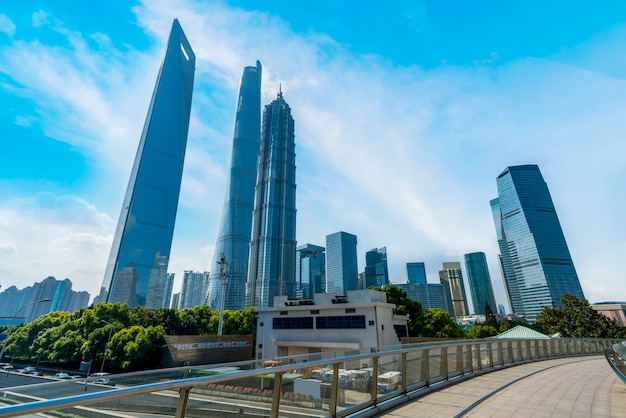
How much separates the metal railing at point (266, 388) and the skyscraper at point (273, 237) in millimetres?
160796

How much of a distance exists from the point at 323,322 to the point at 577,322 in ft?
100.0

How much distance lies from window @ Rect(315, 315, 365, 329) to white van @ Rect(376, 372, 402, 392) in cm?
3371

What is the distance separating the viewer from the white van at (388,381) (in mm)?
5246

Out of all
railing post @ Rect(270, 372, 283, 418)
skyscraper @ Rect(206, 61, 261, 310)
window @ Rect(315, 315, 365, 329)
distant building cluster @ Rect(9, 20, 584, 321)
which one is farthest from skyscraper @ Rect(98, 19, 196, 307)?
railing post @ Rect(270, 372, 283, 418)

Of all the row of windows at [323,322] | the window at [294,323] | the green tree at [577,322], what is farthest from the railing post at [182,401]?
the green tree at [577,322]

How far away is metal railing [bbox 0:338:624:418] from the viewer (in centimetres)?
225

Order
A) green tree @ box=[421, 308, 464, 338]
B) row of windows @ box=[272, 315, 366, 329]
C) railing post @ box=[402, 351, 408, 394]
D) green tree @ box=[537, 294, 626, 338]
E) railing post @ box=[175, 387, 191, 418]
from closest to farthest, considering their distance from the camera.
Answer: railing post @ box=[175, 387, 191, 418] → railing post @ box=[402, 351, 408, 394] → green tree @ box=[537, 294, 626, 338] → row of windows @ box=[272, 315, 366, 329] → green tree @ box=[421, 308, 464, 338]

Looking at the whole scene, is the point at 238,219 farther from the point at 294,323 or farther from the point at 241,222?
the point at 294,323

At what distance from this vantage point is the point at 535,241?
5763 inches

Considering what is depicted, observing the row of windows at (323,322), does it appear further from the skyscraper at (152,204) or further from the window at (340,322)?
the skyscraper at (152,204)

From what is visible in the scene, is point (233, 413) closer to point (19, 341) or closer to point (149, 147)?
point (19, 341)

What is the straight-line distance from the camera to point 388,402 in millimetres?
5090

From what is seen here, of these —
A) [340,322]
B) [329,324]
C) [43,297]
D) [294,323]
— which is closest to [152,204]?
[43,297]

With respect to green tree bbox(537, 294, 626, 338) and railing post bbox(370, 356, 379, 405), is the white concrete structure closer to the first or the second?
green tree bbox(537, 294, 626, 338)
